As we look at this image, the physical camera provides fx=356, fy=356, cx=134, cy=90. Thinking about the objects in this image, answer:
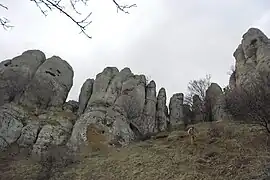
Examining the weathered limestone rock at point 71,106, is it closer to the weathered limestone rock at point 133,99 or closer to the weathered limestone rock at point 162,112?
the weathered limestone rock at point 133,99

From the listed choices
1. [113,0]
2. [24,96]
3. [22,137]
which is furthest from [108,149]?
[113,0]

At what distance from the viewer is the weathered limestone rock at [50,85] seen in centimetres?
3391

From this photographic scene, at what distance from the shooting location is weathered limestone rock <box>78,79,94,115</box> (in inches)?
1432

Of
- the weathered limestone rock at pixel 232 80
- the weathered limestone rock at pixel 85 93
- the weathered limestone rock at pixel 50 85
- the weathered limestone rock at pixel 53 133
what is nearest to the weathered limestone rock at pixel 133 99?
the weathered limestone rock at pixel 85 93

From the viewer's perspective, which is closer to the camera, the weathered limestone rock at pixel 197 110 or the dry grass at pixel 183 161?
the dry grass at pixel 183 161

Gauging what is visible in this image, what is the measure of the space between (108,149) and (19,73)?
1603 centimetres

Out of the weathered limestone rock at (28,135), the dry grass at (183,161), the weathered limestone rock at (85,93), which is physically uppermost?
the weathered limestone rock at (85,93)

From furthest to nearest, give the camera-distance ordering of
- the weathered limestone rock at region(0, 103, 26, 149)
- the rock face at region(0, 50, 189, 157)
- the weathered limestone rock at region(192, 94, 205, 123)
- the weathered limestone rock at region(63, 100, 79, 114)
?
the weathered limestone rock at region(192, 94, 205, 123) < the weathered limestone rock at region(63, 100, 79, 114) < the rock face at region(0, 50, 189, 157) < the weathered limestone rock at region(0, 103, 26, 149)

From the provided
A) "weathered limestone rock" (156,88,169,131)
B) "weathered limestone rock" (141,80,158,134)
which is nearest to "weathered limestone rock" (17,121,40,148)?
"weathered limestone rock" (141,80,158,134)

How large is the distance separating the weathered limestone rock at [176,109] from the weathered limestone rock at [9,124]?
15464 millimetres

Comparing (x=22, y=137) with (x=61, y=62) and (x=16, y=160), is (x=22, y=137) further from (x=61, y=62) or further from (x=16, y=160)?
(x=61, y=62)

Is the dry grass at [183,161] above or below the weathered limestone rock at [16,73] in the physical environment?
below

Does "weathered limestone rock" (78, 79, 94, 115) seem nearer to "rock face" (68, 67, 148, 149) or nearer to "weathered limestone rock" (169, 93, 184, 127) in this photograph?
"rock face" (68, 67, 148, 149)

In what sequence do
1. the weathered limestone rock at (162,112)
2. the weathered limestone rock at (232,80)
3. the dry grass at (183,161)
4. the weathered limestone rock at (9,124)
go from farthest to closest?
the weathered limestone rock at (232,80), the weathered limestone rock at (162,112), the weathered limestone rock at (9,124), the dry grass at (183,161)
